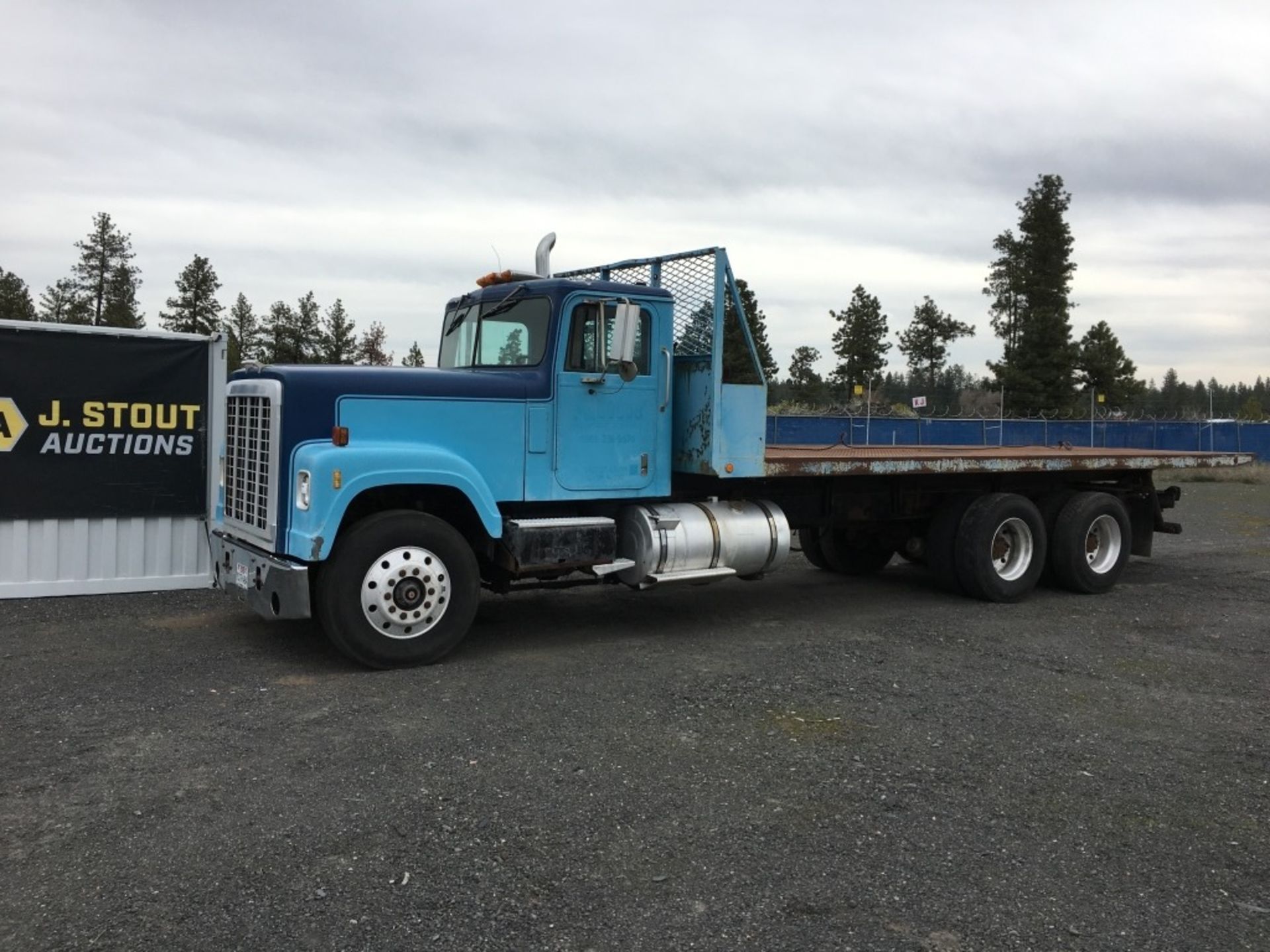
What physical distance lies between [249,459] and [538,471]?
1.98 m

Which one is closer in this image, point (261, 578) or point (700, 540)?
point (261, 578)

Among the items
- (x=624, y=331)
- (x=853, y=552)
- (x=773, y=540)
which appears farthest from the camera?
(x=853, y=552)

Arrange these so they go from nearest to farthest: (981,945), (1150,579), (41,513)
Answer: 1. (981,945)
2. (41,513)
3. (1150,579)

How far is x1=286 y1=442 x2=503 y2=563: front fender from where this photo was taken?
6055mm

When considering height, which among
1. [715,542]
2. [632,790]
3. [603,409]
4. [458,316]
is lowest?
[632,790]

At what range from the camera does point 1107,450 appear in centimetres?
1105

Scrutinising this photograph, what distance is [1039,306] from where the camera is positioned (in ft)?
149

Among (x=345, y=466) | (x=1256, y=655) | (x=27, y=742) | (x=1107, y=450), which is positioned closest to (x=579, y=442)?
(x=345, y=466)

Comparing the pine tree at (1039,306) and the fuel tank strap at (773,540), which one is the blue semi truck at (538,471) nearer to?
the fuel tank strap at (773,540)

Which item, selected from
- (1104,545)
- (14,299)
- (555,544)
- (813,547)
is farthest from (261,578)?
(14,299)

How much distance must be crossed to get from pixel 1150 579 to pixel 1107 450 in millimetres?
1490

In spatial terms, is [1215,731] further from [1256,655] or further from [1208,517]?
[1208,517]

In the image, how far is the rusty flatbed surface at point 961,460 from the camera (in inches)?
322

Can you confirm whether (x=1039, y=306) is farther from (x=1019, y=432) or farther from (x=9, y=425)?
(x=9, y=425)
